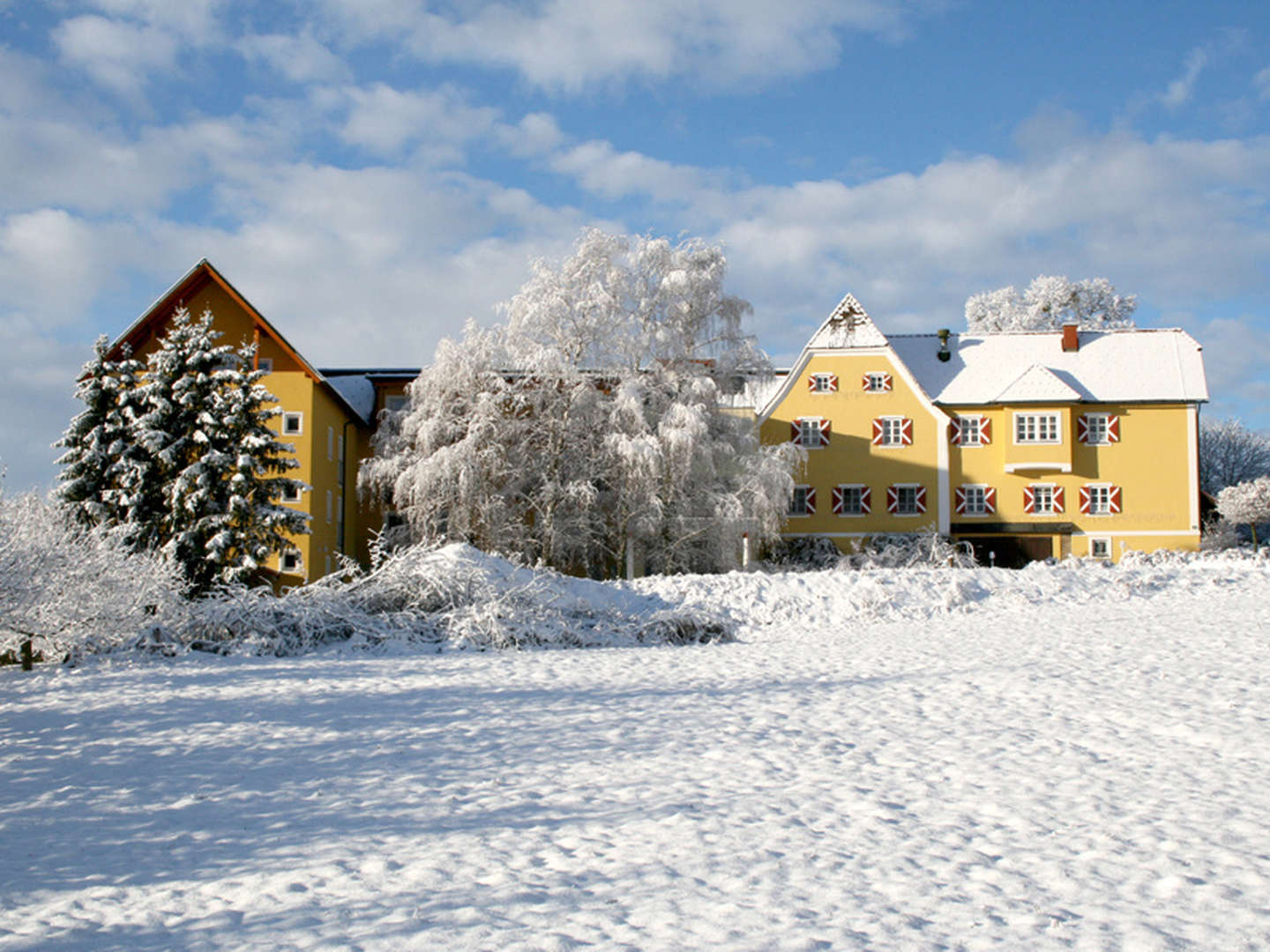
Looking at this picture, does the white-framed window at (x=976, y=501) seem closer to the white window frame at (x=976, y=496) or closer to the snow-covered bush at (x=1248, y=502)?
the white window frame at (x=976, y=496)

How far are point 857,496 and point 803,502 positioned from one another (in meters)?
1.76

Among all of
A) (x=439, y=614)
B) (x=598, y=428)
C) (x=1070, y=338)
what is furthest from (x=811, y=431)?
(x=439, y=614)

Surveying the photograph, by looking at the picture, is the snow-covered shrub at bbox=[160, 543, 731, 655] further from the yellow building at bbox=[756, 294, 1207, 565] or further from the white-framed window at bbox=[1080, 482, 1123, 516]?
the white-framed window at bbox=[1080, 482, 1123, 516]

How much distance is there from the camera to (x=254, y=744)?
8.56m

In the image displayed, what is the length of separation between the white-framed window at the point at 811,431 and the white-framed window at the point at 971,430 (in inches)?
171

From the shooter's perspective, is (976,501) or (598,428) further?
(976,501)

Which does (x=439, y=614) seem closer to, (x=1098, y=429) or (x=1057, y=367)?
(x=1098, y=429)

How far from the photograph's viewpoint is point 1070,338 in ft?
116

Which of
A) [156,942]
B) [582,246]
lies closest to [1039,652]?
[156,942]

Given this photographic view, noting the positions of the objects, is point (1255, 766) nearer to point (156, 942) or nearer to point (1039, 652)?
point (1039, 652)

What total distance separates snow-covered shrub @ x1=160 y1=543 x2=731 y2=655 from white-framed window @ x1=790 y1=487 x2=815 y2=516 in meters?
16.8

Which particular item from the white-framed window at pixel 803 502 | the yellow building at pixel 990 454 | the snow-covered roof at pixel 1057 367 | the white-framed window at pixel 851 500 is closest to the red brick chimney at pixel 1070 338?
the snow-covered roof at pixel 1057 367

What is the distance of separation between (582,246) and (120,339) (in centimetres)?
1313

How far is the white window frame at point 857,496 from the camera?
33.7 metres
